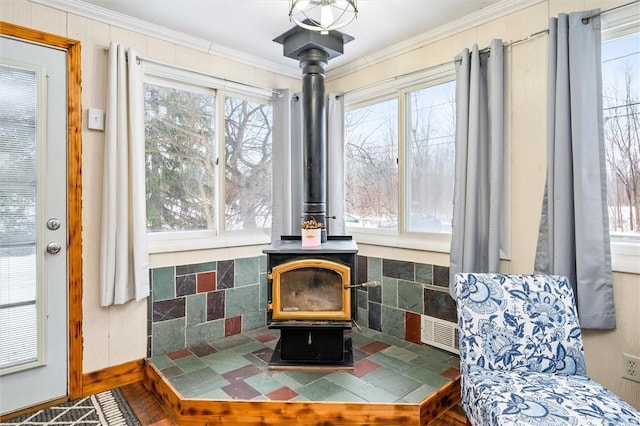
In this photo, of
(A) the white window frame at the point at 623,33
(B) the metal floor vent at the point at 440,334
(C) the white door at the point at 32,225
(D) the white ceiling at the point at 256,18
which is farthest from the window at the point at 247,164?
(A) the white window frame at the point at 623,33

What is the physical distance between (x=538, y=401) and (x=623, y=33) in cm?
183

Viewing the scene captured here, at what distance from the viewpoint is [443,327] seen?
2.46 meters

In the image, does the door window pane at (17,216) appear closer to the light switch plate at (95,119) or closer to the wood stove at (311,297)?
the light switch plate at (95,119)

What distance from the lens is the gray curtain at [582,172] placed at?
5.80 ft

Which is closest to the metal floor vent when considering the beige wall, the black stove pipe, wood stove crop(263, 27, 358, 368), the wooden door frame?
the beige wall

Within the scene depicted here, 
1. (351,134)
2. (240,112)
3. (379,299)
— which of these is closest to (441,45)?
(351,134)

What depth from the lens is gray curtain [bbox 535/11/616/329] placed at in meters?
1.77

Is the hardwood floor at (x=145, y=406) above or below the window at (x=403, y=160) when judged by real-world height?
below

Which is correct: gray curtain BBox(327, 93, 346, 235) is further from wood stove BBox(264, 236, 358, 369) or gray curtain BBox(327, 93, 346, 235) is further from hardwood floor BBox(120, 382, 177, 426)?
hardwood floor BBox(120, 382, 177, 426)

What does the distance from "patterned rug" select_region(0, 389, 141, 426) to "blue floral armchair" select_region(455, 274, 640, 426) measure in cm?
174

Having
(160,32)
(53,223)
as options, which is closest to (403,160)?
(160,32)

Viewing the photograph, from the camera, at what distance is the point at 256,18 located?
7.56 ft

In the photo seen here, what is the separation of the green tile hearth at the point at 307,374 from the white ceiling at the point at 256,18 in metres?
2.21

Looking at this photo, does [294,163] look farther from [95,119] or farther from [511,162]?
[511,162]
